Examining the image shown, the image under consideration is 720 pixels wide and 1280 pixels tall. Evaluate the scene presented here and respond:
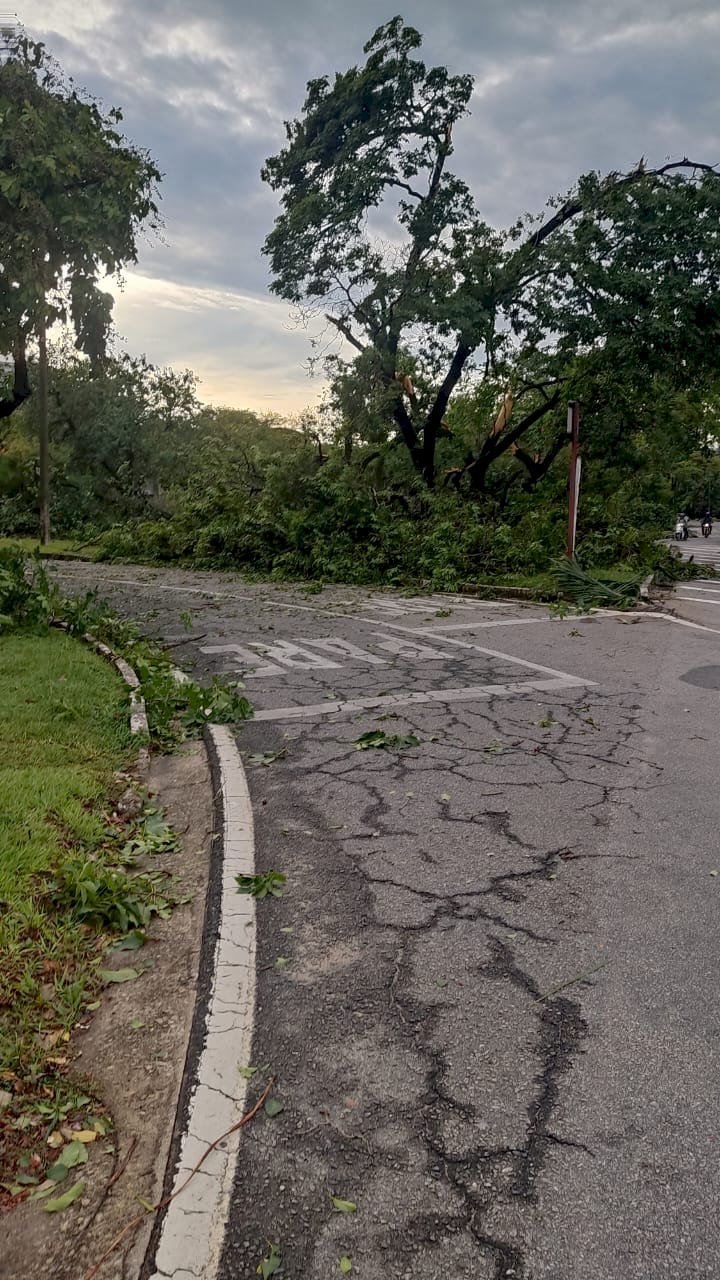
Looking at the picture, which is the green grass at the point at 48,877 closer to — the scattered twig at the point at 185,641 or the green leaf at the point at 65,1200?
the green leaf at the point at 65,1200

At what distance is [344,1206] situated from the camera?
225cm

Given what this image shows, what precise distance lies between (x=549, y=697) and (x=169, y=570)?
1574 cm

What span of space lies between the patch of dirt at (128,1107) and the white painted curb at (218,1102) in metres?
0.08

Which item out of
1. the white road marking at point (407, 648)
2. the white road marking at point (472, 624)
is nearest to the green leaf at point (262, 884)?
the white road marking at point (407, 648)

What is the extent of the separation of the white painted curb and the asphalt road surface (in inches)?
2.5

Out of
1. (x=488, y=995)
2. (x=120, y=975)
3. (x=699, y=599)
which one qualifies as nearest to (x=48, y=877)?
(x=120, y=975)

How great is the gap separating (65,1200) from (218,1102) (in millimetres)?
520

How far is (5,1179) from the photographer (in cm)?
239

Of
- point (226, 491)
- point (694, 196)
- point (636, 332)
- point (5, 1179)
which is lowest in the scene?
point (5, 1179)

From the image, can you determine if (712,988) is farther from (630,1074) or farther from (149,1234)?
(149,1234)

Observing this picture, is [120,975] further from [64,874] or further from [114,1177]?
[114,1177]

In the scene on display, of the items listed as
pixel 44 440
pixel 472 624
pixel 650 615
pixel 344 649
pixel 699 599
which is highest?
pixel 44 440

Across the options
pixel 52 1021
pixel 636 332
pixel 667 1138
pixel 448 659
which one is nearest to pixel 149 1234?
pixel 52 1021

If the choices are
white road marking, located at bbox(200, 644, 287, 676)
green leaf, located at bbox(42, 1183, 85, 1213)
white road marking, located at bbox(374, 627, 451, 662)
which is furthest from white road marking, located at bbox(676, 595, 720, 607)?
green leaf, located at bbox(42, 1183, 85, 1213)
